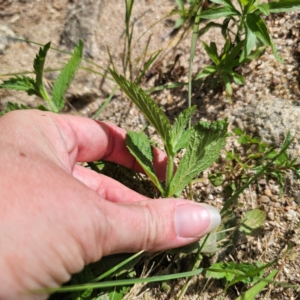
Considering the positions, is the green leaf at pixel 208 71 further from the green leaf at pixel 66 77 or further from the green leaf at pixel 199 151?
the green leaf at pixel 66 77

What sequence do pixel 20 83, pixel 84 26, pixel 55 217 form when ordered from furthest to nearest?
pixel 84 26 < pixel 20 83 < pixel 55 217

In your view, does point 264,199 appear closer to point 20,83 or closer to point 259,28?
point 259,28

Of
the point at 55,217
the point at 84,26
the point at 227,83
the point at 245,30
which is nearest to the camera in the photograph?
the point at 55,217

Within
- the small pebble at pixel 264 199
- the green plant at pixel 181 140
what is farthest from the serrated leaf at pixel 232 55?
the small pebble at pixel 264 199

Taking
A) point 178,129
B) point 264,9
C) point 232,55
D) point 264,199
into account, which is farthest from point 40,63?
point 264,199

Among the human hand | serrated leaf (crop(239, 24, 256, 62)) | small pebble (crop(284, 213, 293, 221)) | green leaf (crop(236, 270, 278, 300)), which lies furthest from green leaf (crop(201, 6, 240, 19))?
green leaf (crop(236, 270, 278, 300))

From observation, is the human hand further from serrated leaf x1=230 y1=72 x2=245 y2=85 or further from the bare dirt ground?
serrated leaf x1=230 y1=72 x2=245 y2=85
